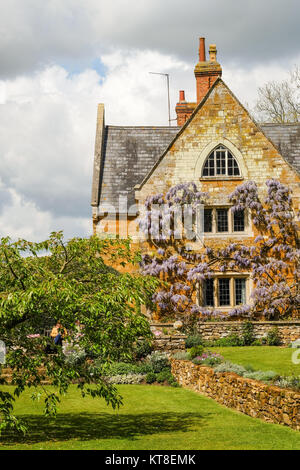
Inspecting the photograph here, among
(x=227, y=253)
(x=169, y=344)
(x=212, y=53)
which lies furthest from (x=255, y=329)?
(x=212, y=53)

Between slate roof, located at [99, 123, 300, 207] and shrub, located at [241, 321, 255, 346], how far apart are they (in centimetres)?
821

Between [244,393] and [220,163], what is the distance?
51.6 feet

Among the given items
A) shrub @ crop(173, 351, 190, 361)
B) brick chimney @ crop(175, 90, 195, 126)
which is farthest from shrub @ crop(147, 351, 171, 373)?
brick chimney @ crop(175, 90, 195, 126)

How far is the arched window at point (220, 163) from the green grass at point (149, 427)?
13216 millimetres

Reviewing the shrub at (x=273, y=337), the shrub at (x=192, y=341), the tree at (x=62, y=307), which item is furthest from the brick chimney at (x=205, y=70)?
the tree at (x=62, y=307)

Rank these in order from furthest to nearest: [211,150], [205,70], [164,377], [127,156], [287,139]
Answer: [287,139] → [205,70] → [127,156] → [211,150] → [164,377]

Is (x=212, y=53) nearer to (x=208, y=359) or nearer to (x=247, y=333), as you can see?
(x=247, y=333)

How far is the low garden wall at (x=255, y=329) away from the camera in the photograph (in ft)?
81.7

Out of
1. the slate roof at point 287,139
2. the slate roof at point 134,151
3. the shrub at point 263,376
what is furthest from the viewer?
the slate roof at point 287,139

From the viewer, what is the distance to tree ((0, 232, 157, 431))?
33.2 feet

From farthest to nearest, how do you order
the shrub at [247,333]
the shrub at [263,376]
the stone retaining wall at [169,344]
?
the shrub at [247,333]
the stone retaining wall at [169,344]
the shrub at [263,376]

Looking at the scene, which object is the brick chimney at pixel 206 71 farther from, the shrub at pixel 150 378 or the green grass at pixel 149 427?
the green grass at pixel 149 427

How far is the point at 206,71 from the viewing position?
31.2m
